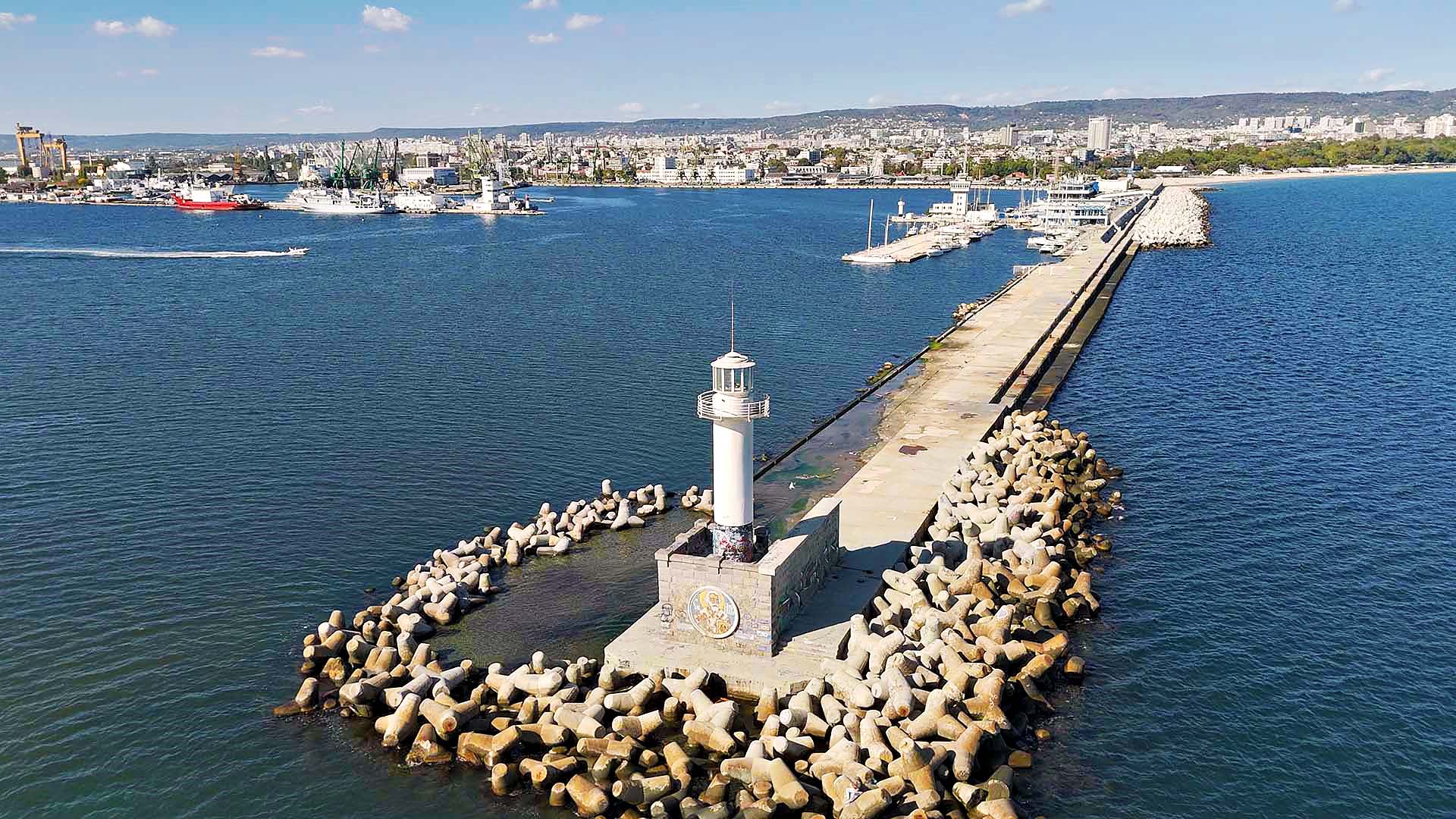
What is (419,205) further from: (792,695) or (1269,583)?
(792,695)

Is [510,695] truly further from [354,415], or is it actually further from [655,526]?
[354,415]

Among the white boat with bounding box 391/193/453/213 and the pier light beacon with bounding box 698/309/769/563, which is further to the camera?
the white boat with bounding box 391/193/453/213

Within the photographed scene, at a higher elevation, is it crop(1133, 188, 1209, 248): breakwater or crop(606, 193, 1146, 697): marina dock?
crop(1133, 188, 1209, 248): breakwater

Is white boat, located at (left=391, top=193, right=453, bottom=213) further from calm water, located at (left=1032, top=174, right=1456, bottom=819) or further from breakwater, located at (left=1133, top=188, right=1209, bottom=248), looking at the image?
calm water, located at (left=1032, top=174, right=1456, bottom=819)

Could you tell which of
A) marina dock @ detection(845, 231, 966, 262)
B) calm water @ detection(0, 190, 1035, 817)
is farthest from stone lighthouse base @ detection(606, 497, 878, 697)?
marina dock @ detection(845, 231, 966, 262)

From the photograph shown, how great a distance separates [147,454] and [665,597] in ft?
90.9

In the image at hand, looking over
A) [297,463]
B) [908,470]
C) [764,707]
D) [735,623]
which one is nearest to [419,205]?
[297,463]

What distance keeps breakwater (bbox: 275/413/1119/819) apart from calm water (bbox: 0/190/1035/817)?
39.6 inches

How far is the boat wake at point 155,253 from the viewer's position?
114 metres

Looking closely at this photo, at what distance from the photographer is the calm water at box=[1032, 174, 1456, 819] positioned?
21859 millimetres

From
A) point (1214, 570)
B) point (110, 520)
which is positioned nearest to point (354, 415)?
point (110, 520)

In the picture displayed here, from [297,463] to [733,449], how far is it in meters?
23.6

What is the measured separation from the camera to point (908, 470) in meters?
37.2

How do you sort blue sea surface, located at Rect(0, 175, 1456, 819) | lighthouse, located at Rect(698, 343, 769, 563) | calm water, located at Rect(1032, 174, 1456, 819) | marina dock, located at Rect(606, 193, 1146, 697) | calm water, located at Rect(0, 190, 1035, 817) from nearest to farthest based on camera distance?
1. calm water, located at Rect(1032, 174, 1456, 819)
2. blue sea surface, located at Rect(0, 175, 1456, 819)
3. calm water, located at Rect(0, 190, 1035, 817)
4. lighthouse, located at Rect(698, 343, 769, 563)
5. marina dock, located at Rect(606, 193, 1146, 697)
